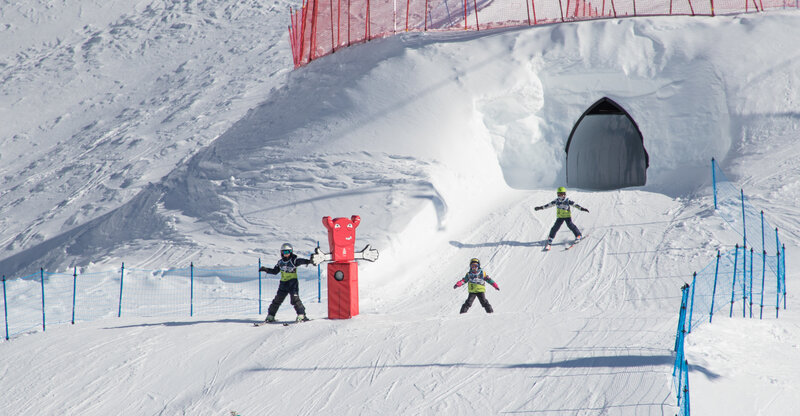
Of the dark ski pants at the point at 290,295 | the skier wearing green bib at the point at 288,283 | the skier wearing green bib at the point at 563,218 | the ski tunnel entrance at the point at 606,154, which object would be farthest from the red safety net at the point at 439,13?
the dark ski pants at the point at 290,295

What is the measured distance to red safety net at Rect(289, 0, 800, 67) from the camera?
2259cm

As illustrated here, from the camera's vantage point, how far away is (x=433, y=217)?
17.2 metres

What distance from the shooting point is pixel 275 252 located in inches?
639

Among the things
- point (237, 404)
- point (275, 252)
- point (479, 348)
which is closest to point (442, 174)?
point (275, 252)

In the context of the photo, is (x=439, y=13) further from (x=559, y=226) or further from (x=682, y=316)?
(x=682, y=316)

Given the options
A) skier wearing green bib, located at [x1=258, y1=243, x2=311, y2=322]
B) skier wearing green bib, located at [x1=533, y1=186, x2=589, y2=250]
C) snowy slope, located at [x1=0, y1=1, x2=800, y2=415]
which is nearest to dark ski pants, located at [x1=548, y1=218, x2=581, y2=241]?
skier wearing green bib, located at [x1=533, y1=186, x2=589, y2=250]

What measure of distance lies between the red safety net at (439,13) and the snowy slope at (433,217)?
1.37m

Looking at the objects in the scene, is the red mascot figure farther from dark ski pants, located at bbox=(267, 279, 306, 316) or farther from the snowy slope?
dark ski pants, located at bbox=(267, 279, 306, 316)

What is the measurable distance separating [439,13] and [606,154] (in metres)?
10.3

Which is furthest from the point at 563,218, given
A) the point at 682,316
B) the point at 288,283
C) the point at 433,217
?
the point at 682,316

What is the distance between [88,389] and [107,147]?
19.8 metres

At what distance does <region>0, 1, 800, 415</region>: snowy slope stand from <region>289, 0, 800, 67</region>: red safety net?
4.49 feet

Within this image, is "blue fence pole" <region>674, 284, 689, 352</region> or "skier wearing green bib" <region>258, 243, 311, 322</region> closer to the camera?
"blue fence pole" <region>674, 284, 689, 352</region>

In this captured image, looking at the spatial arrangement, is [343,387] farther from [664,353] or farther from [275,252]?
[275,252]
